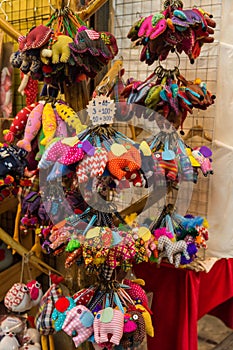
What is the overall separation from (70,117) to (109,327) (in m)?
0.51

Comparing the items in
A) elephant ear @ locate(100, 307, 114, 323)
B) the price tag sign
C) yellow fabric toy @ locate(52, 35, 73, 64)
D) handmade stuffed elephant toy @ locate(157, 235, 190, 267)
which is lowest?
elephant ear @ locate(100, 307, 114, 323)

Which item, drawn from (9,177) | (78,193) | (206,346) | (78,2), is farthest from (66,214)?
(206,346)

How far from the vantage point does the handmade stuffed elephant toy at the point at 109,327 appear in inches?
31.6

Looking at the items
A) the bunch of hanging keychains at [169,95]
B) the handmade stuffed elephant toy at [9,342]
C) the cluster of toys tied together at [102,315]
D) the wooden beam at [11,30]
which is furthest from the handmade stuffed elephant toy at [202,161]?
the handmade stuffed elephant toy at [9,342]

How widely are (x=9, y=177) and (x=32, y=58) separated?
31cm

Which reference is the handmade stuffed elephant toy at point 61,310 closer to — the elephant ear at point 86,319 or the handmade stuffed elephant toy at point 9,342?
the elephant ear at point 86,319

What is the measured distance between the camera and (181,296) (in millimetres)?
1469

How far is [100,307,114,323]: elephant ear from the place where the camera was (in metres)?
0.81

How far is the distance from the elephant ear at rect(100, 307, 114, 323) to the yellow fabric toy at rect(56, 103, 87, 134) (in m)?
0.43

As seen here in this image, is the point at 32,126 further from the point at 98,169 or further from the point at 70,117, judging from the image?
the point at 98,169

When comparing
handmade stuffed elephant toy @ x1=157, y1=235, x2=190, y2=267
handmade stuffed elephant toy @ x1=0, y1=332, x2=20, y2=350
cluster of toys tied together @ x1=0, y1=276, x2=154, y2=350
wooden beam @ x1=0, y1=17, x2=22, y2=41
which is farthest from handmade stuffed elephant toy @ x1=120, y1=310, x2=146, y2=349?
wooden beam @ x1=0, y1=17, x2=22, y2=41

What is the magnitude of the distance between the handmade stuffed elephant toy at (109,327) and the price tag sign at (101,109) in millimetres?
429

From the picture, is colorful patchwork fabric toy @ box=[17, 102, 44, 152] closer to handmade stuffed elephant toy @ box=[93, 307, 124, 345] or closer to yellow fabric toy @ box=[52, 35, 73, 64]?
yellow fabric toy @ box=[52, 35, 73, 64]

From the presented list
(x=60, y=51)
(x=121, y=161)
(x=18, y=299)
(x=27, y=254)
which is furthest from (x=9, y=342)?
(x=60, y=51)
